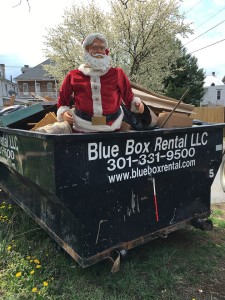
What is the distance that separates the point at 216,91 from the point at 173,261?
55021 mm

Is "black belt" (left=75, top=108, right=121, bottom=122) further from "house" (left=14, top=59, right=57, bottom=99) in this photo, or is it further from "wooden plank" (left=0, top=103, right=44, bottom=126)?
"house" (left=14, top=59, right=57, bottom=99)

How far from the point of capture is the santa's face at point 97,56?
232cm

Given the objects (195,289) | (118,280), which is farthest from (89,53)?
(195,289)

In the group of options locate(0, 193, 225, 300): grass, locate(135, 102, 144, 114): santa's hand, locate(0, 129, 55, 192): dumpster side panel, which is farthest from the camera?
locate(135, 102, 144, 114): santa's hand

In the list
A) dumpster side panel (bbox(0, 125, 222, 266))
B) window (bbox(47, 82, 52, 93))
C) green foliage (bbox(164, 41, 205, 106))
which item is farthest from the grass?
window (bbox(47, 82, 52, 93))

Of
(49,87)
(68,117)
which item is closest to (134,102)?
(68,117)

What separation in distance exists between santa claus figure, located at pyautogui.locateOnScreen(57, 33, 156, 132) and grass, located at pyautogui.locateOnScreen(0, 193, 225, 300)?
4.19ft

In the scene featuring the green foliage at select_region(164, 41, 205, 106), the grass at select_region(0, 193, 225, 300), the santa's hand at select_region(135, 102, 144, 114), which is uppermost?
the green foliage at select_region(164, 41, 205, 106)

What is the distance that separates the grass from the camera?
228cm

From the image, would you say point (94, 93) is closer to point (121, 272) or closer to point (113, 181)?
point (113, 181)

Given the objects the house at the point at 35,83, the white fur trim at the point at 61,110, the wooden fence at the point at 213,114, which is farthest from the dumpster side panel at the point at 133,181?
the house at the point at 35,83

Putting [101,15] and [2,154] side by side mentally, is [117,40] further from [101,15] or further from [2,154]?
[2,154]

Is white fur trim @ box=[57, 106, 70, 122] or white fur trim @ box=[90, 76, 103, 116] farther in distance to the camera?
white fur trim @ box=[57, 106, 70, 122]

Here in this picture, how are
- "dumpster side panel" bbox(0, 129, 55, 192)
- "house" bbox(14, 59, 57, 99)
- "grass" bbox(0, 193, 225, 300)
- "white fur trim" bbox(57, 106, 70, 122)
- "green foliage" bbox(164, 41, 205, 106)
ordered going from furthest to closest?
"house" bbox(14, 59, 57, 99) < "green foliage" bbox(164, 41, 205, 106) < "white fur trim" bbox(57, 106, 70, 122) < "grass" bbox(0, 193, 225, 300) < "dumpster side panel" bbox(0, 129, 55, 192)
